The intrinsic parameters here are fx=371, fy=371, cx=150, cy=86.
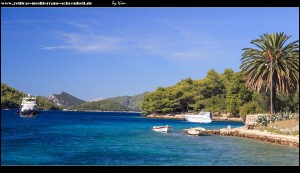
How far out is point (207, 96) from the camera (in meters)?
104

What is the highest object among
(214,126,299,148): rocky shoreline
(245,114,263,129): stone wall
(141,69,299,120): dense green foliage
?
(141,69,299,120): dense green foliage

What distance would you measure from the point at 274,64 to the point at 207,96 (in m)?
61.5

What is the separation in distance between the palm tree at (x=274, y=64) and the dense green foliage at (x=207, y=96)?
1243 cm

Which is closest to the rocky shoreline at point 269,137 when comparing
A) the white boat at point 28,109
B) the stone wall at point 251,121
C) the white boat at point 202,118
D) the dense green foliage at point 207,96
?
the stone wall at point 251,121

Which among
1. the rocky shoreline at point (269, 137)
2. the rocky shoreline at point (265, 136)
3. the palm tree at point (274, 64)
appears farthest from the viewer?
the palm tree at point (274, 64)

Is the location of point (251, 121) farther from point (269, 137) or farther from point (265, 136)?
point (269, 137)

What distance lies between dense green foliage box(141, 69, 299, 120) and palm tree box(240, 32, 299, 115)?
12.4 metres

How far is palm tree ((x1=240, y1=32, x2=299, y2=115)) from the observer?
136 feet

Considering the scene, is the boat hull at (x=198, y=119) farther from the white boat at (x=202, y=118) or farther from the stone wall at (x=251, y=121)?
the stone wall at (x=251, y=121)

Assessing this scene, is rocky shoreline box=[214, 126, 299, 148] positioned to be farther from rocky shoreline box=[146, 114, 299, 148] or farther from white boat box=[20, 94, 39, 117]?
white boat box=[20, 94, 39, 117]

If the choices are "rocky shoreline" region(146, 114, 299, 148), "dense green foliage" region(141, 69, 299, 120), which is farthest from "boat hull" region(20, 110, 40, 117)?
"rocky shoreline" region(146, 114, 299, 148)

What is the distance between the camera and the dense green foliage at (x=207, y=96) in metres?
81.1

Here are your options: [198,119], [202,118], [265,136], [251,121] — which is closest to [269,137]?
[265,136]
